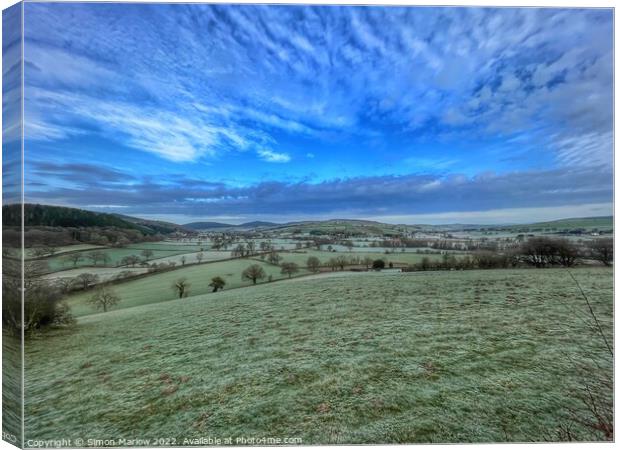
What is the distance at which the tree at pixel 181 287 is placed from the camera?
13.1ft

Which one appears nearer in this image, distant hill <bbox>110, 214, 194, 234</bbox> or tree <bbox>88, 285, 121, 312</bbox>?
tree <bbox>88, 285, 121, 312</bbox>

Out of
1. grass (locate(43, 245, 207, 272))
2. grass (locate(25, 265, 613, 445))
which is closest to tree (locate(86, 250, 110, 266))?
grass (locate(43, 245, 207, 272))

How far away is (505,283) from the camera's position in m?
3.90

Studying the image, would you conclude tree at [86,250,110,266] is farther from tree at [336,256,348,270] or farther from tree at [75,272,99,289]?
tree at [336,256,348,270]

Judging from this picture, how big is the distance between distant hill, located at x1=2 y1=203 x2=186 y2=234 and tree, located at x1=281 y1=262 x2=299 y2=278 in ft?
6.27

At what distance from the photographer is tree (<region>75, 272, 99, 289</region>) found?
3.36m

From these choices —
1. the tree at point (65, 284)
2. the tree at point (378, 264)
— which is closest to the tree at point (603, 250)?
the tree at point (378, 264)

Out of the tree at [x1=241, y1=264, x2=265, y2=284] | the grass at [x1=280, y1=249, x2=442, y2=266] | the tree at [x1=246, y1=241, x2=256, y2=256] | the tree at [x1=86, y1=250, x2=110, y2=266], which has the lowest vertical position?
the tree at [x1=241, y1=264, x2=265, y2=284]

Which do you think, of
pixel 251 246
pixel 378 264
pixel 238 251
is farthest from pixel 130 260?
pixel 378 264

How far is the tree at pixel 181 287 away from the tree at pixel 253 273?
95 cm

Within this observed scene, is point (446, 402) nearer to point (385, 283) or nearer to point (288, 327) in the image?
point (385, 283)

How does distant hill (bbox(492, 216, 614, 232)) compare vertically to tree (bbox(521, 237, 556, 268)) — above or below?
above

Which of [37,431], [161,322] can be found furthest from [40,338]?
[161,322]

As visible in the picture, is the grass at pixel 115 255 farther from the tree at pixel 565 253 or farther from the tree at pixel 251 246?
the tree at pixel 565 253
